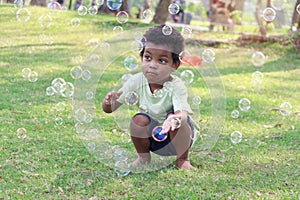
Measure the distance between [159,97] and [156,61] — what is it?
280mm

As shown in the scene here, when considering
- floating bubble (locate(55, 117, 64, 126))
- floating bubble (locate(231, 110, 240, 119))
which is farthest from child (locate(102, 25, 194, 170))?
floating bubble (locate(231, 110, 240, 119))

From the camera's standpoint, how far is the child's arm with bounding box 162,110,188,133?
3348 mm

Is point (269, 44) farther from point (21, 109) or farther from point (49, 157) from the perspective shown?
point (49, 157)

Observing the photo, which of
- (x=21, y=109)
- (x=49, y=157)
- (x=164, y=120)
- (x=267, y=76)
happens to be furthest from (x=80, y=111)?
(x=267, y=76)

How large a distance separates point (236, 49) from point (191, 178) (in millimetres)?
7746

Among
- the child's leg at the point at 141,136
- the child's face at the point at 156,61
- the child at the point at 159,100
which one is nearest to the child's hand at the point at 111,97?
the child at the point at 159,100

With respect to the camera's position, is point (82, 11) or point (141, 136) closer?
point (141, 136)

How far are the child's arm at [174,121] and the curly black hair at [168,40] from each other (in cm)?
36

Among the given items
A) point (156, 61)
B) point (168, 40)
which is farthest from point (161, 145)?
point (168, 40)

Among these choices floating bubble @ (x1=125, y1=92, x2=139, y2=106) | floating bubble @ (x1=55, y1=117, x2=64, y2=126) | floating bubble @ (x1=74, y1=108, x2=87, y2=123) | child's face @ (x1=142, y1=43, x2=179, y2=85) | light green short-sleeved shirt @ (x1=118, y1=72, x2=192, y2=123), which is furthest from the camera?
floating bubble @ (x1=55, y1=117, x2=64, y2=126)

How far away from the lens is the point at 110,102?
3695 mm

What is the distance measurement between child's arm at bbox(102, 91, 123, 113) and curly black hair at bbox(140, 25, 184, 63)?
1.35ft

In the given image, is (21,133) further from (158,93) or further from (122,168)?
(158,93)

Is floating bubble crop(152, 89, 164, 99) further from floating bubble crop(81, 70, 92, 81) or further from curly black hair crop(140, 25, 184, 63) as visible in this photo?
floating bubble crop(81, 70, 92, 81)
